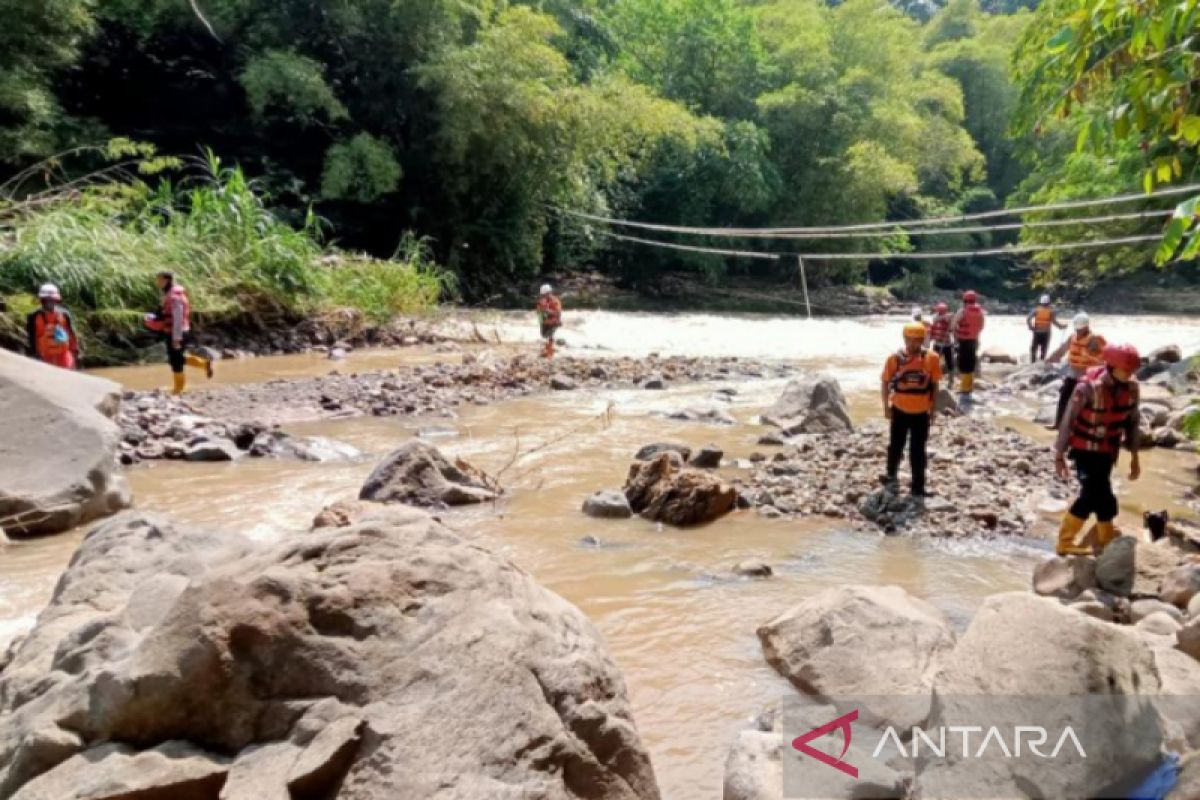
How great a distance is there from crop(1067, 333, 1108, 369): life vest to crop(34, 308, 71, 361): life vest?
34.4ft

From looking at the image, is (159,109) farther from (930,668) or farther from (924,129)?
(924,129)

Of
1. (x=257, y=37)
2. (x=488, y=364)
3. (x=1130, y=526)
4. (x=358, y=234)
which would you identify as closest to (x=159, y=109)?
(x=257, y=37)

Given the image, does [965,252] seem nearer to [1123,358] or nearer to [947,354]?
[947,354]

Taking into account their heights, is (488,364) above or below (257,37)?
below

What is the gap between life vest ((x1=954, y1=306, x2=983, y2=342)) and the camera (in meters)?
12.6

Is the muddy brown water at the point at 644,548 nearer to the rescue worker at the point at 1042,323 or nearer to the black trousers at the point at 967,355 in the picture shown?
the black trousers at the point at 967,355

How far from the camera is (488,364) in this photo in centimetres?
1362

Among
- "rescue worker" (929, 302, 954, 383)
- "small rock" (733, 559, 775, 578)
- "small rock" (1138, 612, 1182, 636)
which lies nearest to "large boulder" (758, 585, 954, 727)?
"small rock" (1138, 612, 1182, 636)

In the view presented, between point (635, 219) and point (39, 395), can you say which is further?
point (635, 219)

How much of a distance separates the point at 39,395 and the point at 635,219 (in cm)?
2582

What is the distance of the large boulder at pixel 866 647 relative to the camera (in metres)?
3.42

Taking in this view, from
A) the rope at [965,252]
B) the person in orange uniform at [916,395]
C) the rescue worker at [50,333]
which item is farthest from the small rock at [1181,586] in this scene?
the rescue worker at [50,333]

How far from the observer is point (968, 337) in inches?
498

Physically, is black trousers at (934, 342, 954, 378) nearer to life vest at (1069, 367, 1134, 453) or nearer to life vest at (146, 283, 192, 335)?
life vest at (1069, 367, 1134, 453)
